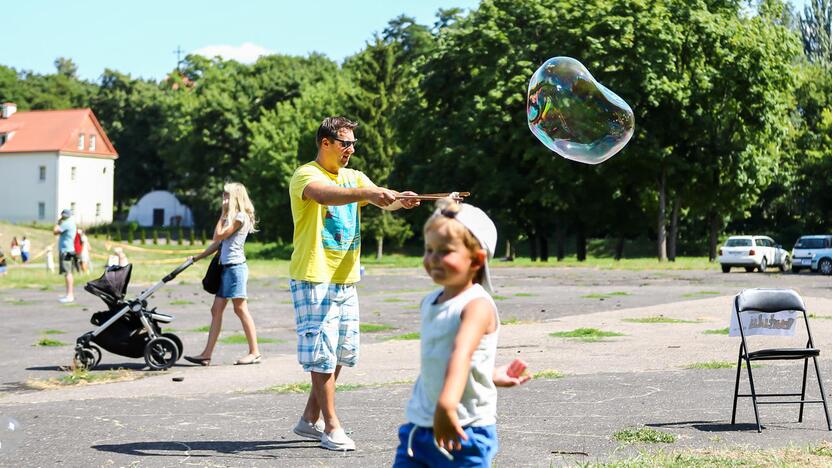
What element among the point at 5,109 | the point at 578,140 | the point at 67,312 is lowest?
the point at 67,312

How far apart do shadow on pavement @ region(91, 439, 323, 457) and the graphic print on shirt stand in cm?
134

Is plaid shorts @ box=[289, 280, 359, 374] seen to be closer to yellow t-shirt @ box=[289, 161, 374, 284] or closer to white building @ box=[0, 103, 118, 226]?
yellow t-shirt @ box=[289, 161, 374, 284]

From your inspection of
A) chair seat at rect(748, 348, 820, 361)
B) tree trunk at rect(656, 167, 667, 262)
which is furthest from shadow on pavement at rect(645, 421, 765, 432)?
tree trunk at rect(656, 167, 667, 262)

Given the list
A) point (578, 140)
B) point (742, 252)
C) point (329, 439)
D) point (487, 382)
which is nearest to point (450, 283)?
point (487, 382)

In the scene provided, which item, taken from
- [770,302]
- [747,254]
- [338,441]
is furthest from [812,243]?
[338,441]

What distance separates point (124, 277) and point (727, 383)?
6.49 m

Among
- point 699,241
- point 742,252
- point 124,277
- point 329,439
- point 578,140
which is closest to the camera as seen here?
point 329,439

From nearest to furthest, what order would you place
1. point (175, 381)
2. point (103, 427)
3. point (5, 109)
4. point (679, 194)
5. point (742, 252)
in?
point (103, 427) → point (175, 381) → point (742, 252) → point (679, 194) → point (5, 109)

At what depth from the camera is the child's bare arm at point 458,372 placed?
3.82 m

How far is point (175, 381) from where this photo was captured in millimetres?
10852

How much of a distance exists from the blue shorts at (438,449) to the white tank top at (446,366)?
0.03m

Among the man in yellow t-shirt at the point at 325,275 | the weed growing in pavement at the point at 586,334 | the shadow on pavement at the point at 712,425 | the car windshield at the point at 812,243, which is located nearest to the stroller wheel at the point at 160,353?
the man in yellow t-shirt at the point at 325,275

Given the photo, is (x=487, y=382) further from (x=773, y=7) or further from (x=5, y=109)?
(x=5, y=109)

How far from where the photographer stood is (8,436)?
602cm
